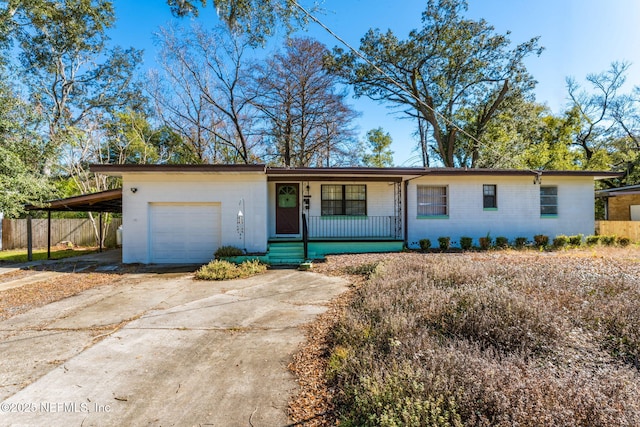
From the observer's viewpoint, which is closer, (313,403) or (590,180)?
(313,403)

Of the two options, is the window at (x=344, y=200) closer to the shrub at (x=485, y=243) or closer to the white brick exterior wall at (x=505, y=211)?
the white brick exterior wall at (x=505, y=211)

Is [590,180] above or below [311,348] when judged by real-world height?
above

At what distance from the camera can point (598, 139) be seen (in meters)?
26.8

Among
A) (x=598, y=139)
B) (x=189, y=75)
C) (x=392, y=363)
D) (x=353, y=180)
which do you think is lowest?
(x=392, y=363)

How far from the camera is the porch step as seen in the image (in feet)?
34.3

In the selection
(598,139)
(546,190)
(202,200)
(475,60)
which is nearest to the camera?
(202,200)

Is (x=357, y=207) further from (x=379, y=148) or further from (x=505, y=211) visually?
(x=379, y=148)

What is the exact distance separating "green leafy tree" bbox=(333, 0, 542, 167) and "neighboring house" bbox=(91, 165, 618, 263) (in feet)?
31.2

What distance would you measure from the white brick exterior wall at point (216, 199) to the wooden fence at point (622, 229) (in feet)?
50.0

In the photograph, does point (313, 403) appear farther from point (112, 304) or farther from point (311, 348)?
point (112, 304)

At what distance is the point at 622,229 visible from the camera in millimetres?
13906

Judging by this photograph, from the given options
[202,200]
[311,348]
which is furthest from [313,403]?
[202,200]

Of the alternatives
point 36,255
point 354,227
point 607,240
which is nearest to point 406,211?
point 354,227

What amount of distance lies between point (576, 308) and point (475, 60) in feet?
75.3
